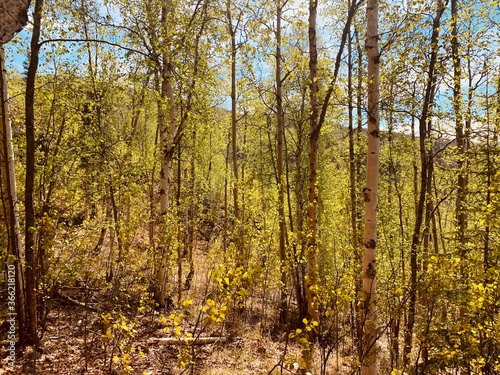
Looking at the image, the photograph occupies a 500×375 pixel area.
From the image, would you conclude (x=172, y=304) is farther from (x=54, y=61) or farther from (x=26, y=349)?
(x=54, y=61)

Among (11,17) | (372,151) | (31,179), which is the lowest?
(31,179)

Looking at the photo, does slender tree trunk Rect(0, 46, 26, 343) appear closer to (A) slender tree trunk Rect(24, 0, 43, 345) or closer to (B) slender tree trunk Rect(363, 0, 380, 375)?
(A) slender tree trunk Rect(24, 0, 43, 345)

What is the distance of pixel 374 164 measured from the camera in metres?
4.57

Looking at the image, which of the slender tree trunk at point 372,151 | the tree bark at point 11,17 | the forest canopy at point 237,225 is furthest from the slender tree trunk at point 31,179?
the slender tree trunk at point 372,151

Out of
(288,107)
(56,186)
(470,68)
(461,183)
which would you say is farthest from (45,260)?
(470,68)

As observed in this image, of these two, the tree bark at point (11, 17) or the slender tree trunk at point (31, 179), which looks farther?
the slender tree trunk at point (31, 179)

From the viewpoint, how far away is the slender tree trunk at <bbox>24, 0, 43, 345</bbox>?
4.47m

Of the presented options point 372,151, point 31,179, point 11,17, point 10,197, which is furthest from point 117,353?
point 372,151

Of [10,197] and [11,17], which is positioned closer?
[11,17]

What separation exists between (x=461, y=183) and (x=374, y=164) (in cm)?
491

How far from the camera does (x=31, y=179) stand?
185 inches

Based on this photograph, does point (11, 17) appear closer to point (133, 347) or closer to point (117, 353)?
point (133, 347)

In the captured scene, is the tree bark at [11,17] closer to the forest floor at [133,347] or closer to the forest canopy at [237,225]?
the forest canopy at [237,225]

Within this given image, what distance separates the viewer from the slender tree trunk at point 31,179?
4.47 meters
